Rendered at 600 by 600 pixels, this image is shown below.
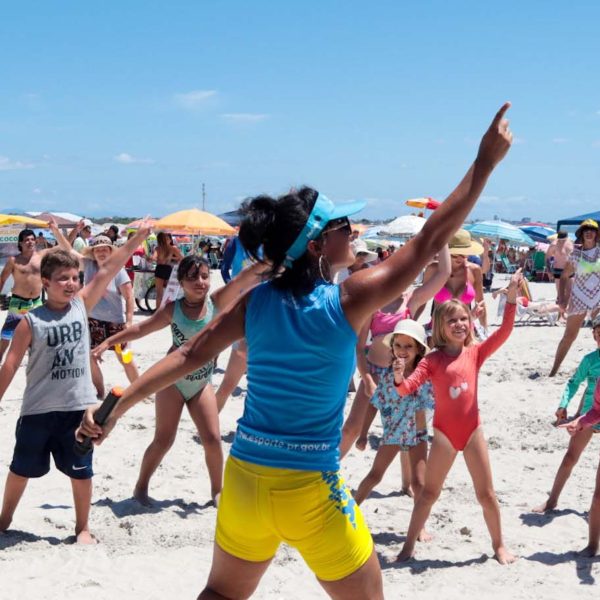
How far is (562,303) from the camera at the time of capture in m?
10.7

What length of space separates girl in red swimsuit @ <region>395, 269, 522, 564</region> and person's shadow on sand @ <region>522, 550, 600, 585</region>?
397mm

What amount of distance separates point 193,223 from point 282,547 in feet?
44.2

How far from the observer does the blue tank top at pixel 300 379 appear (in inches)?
97.9

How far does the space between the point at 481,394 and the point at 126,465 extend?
14.2 ft

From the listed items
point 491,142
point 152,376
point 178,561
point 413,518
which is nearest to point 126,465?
point 178,561

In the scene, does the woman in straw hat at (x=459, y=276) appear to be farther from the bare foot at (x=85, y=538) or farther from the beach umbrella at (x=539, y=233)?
the beach umbrella at (x=539, y=233)

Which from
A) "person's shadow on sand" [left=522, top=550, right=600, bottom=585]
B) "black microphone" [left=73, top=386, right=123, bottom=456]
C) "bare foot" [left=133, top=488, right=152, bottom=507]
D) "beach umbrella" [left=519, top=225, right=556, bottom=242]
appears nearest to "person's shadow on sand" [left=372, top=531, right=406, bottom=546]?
"person's shadow on sand" [left=522, top=550, right=600, bottom=585]

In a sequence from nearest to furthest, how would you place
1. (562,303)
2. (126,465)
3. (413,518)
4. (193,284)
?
(413,518), (193,284), (126,465), (562,303)

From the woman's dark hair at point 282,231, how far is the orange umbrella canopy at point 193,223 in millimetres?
14436

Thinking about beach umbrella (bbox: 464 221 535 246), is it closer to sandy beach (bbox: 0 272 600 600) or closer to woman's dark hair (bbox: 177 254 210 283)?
sandy beach (bbox: 0 272 600 600)

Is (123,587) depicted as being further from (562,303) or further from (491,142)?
(562,303)

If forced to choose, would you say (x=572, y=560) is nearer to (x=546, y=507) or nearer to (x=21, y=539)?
(x=546, y=507)

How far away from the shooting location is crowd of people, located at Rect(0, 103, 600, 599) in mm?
2480

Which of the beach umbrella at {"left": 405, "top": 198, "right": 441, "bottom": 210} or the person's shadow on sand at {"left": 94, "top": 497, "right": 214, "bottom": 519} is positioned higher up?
the beach umbrella at {"left": 405, "top": 198, "right": 441, "bottom": 210}
